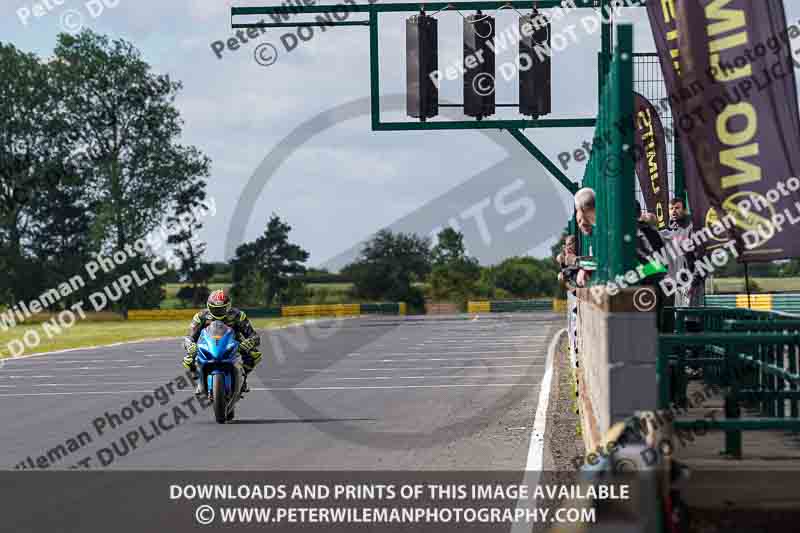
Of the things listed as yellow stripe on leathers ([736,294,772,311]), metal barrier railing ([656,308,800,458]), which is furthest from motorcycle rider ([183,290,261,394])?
yellow stripe on leathers ([736,294,772,311])

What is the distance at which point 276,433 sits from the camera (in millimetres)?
13492

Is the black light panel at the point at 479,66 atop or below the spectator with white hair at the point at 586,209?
atop

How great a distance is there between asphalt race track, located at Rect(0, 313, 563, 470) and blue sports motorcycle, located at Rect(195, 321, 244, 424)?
0.30m

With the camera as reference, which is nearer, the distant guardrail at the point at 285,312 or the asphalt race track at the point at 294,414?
the asphalt race track at the point at 294,414

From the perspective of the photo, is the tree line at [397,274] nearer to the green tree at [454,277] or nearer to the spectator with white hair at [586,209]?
the green tree at [454,277]

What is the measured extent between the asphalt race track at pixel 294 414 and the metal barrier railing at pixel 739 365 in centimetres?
191

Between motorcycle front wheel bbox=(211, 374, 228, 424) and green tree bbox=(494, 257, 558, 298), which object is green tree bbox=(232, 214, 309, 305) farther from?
motorcycle front wheel bbox=(211, 374, 228, 424)

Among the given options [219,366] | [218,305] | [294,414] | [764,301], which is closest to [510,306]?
[764,301]

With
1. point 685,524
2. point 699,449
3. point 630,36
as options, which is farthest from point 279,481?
point 630,36

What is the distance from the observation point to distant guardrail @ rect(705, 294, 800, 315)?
107 feet

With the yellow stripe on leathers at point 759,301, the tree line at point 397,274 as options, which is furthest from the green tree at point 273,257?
the yellow stripe on leathers at point 759,301

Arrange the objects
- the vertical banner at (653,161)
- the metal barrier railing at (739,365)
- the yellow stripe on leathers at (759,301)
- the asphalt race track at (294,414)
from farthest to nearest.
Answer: the yellow stripe on leathers at (759,301) < the vertical banner at (653,161) < the asphalt race track at (294,414) < the metal barrier railing at (739,365)

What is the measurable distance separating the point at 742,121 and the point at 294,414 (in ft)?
27.9

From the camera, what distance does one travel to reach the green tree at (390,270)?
95.8 m
